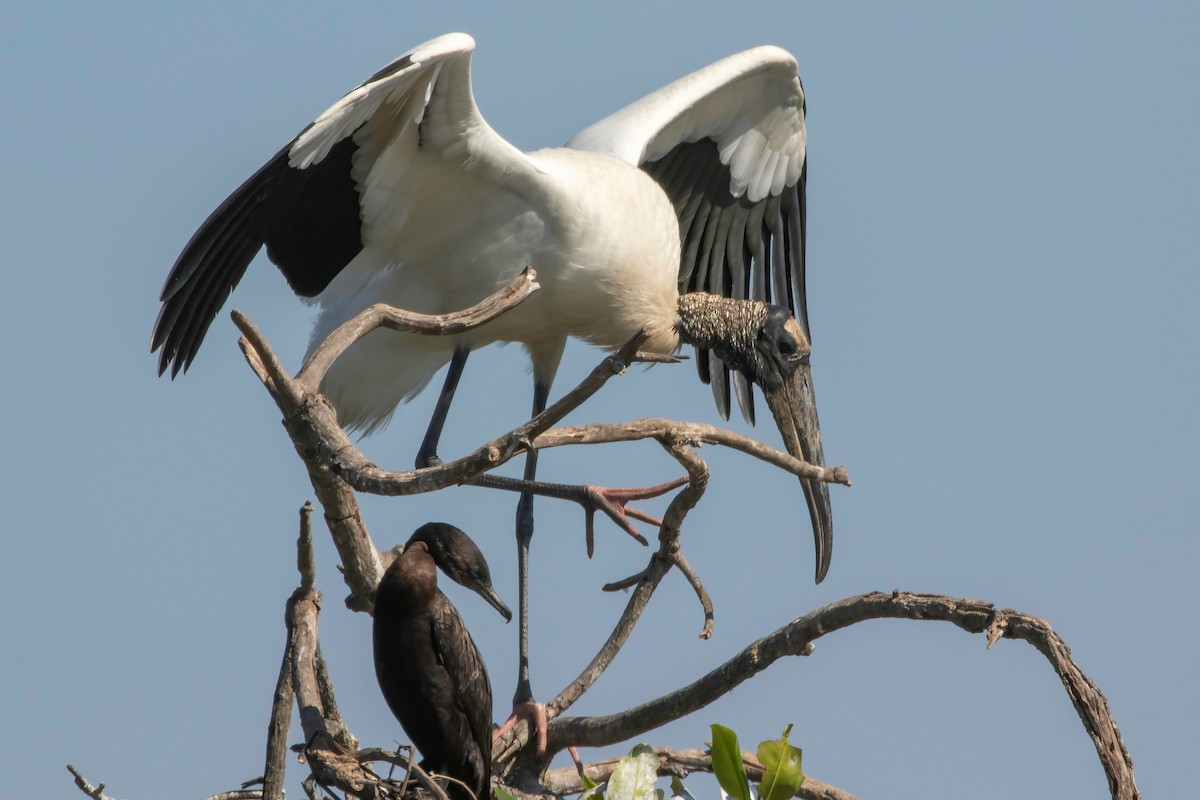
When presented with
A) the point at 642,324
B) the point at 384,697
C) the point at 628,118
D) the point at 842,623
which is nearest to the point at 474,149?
the point at 642,324

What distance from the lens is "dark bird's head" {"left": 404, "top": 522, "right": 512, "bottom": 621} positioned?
4258mm

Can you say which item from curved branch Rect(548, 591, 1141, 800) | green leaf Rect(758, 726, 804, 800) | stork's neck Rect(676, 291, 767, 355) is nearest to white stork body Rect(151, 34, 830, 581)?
stork's neck Rect(676, 291, 767, 355)

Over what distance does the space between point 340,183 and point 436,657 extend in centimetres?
184

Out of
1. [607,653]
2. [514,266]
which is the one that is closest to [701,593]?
[607,653]

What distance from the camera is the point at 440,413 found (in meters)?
5.91

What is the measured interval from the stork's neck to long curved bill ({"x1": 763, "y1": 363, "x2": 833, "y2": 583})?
224 millimetres

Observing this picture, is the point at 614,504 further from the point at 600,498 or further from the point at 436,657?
the point at 436,657

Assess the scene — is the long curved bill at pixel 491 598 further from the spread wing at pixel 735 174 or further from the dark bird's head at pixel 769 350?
the spread wing at pixel 735 174

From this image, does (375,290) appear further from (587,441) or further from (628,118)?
(587,441)

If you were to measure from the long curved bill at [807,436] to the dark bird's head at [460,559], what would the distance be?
1.96 metres

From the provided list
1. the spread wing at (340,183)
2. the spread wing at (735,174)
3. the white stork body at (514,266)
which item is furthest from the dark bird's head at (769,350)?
the spread wing at (340,183)

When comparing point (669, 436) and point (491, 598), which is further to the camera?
point (491, 598)

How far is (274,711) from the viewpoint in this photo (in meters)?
4.10

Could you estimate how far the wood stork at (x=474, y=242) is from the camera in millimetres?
4977
